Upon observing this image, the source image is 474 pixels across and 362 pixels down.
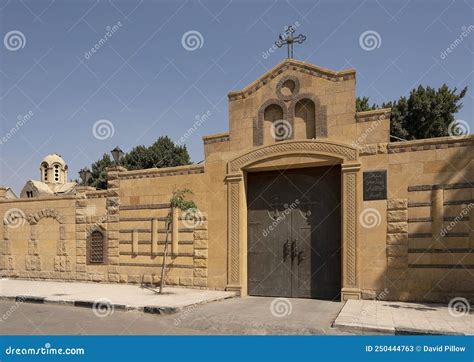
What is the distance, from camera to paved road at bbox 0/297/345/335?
25.3 feet

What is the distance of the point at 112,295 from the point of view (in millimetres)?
11742

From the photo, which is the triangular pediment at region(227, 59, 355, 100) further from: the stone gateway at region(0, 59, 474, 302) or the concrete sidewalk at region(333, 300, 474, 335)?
the concrete sidewalk at region(333, 300, 474, 335)

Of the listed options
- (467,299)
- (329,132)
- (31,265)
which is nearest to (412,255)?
(467,299)

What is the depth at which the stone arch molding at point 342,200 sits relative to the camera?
36.2 feet

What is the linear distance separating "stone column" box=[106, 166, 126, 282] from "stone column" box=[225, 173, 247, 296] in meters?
4.40

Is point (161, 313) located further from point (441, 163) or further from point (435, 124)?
point (435, 124)

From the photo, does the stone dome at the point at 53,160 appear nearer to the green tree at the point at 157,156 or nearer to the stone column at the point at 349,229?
the green tree at the point at 157,156

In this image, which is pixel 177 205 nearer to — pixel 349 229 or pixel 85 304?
pixel 85 304

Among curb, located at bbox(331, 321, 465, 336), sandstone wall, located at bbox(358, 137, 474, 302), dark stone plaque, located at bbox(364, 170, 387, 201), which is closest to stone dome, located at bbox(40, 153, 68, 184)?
dark stone plaque, located at bbox(364, 170, 387, 201)

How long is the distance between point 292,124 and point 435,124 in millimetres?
19470

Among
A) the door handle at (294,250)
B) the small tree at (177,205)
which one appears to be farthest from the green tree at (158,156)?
the door handle at (294,250)

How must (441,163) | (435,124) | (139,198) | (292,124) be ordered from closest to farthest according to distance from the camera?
1. (441,163)
2. (292,124)
3. (139,198)
4. (435,124)

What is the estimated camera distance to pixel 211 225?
515 inches

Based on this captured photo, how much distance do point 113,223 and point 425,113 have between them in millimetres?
21897
